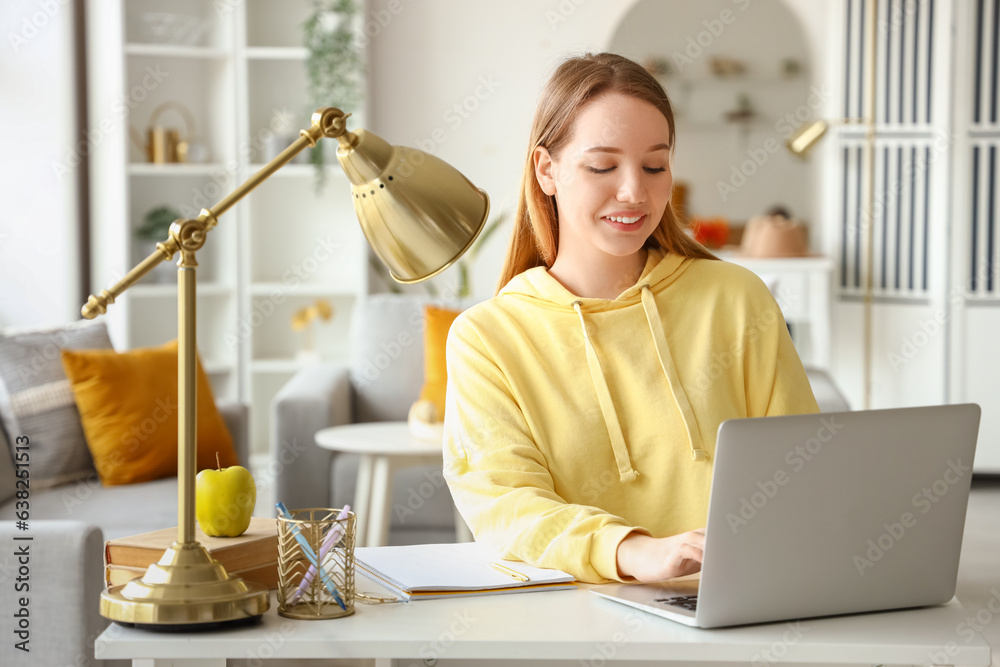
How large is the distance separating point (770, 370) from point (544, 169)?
0.37m

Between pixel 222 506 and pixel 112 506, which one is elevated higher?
pixel 222 506

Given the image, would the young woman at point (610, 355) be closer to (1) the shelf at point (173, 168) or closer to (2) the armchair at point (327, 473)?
(2) the armchair at point (327, 473)

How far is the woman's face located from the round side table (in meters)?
1.67

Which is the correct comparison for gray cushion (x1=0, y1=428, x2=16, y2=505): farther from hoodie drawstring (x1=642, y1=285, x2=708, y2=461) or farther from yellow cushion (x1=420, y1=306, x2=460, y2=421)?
hoodie drawstring (x1=642, y1=285, x2=708, y2=461)

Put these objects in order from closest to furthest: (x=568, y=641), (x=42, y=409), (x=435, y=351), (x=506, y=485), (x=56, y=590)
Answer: (x=568, y=641), (x=506, y=485), (x=56, y=590), (x=42, y=409), (x=435, y=351)

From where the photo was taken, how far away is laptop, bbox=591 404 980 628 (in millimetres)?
851

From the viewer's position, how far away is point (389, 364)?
3.54 m

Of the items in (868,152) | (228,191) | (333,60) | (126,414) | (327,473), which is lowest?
(327,473)

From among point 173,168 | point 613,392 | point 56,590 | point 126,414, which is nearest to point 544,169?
point 613,392

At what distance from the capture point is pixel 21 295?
409 centimetres

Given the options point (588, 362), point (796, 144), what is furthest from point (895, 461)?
point (796, 144)

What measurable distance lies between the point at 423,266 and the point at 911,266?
389 centimetres

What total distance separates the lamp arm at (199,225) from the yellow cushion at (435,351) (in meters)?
2.38

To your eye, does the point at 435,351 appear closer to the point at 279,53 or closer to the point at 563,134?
the point at 279,53
